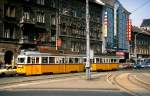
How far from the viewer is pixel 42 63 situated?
42.4 meters

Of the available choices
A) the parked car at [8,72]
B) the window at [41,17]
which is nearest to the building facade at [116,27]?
the window at [41,17]

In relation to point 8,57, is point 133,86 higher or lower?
lower

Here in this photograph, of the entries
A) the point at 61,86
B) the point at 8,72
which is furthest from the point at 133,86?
the point at 8,72

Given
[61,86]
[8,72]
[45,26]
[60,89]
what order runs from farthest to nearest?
[45,26] → [8,72] → [61,86] → [60,89]

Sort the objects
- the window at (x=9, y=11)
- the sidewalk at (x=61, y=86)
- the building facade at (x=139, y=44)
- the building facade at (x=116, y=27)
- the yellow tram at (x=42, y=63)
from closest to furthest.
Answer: the sidewalk at (x=61, y=86) < the yellow tram at (x=42, y=63) < the window at (x=9, y=11) < the building facade at (x=116, y=27) < the building facade at (x=139, y=44)

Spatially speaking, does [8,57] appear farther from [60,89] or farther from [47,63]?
[60,89]

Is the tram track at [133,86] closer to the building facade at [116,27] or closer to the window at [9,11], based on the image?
the window at [9,11]

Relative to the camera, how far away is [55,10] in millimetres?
68438

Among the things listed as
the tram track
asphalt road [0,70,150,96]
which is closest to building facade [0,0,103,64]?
the tram track

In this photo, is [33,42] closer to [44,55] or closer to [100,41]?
[44,55]

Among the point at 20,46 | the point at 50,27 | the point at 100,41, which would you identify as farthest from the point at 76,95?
the point at 100,41

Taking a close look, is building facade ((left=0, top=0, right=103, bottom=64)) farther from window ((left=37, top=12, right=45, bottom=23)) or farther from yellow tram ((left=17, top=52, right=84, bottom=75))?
yellow tram ((left=17, top=52, right=84, bottom=75))

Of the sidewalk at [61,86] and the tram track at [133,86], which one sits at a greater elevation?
the sidewalk at [61,86]

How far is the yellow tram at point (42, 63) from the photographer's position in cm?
4109
